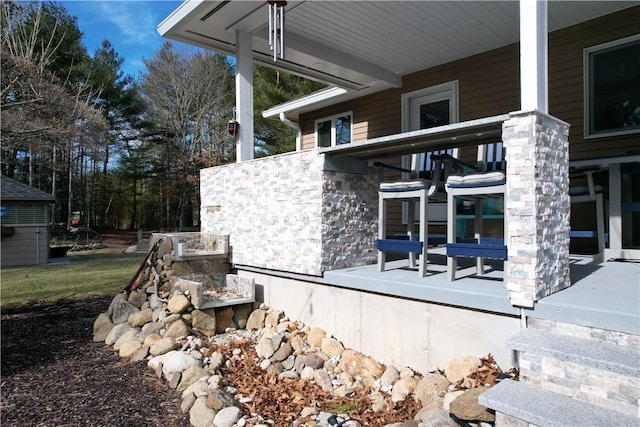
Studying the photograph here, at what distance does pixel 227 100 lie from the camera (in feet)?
65.9

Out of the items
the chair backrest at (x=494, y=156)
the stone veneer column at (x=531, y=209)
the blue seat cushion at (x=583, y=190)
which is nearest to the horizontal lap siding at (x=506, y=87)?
the blue seat cushion at (x=583, y=190)

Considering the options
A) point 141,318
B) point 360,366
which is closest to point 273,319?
point 360,366

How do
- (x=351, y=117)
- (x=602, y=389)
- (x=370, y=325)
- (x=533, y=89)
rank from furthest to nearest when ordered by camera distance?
(x=351, y=117) → (x=370, y=325) → (x=533, y=89) → (x=602, y=389)

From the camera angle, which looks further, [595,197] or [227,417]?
[595,197]

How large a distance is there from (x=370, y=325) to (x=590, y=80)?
372 centimetres

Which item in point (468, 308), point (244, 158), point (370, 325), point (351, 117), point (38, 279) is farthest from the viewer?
point (38, 279)

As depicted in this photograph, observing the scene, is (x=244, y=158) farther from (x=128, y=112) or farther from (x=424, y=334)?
(x=128, y=112)

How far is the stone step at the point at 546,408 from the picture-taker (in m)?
1.60

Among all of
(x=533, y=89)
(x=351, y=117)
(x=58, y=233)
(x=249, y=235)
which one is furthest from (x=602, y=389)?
(x=58, y=233)

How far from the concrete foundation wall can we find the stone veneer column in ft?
0.84

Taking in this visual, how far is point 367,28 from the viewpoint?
191 inches

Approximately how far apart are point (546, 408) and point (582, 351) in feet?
1.05

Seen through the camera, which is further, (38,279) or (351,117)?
(38,279)

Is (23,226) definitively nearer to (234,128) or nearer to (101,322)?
(101,322)
